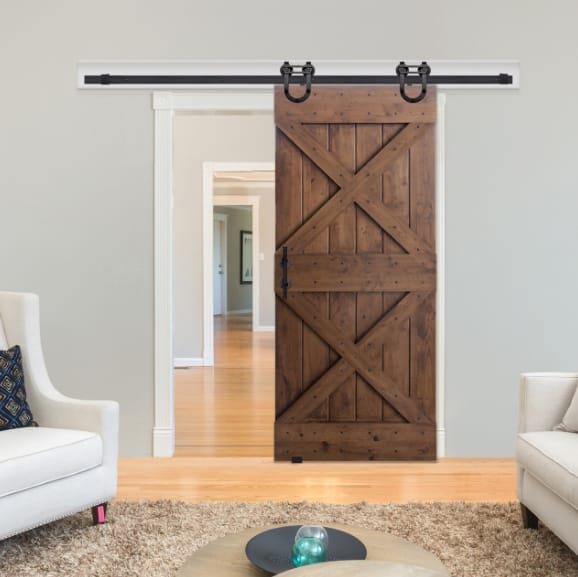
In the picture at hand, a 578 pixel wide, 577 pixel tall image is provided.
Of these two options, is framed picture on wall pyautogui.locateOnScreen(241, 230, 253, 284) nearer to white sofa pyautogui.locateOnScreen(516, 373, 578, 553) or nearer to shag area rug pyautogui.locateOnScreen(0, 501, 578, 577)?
shag area rug pyautogui.locateOnScreen(0, 501, 578, 577)

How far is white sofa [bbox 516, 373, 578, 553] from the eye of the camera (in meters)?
2.66

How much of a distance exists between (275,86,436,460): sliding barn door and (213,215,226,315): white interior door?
11.3m

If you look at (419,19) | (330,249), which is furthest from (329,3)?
(330,249)

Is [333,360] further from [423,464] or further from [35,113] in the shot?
[35,113]

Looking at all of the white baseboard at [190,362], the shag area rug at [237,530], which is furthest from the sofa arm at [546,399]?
the white baseboard at [190,362]

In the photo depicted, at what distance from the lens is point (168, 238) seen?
436cm

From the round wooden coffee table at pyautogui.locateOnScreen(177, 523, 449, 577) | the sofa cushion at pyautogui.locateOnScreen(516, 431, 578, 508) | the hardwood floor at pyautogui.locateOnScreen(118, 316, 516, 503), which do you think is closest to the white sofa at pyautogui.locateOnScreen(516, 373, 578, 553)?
the sofa cushion at pyautogui.locateOnScreen(516, 431, 578, 508)

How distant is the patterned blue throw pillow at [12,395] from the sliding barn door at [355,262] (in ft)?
5.08

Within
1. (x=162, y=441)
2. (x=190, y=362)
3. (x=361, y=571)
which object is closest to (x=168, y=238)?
(x=162, y=441)

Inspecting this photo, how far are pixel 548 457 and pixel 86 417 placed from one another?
1940 mm

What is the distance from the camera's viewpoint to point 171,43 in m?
4.36

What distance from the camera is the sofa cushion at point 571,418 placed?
3.09 meters

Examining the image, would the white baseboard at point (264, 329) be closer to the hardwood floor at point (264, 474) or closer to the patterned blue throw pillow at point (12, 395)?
the hardwood floor at point (264, 474)

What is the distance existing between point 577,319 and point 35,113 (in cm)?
345
